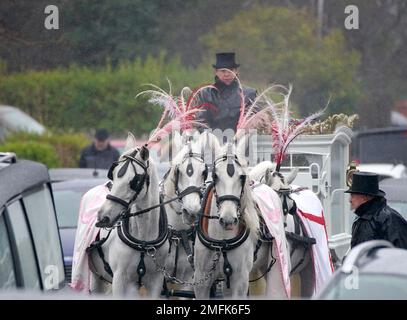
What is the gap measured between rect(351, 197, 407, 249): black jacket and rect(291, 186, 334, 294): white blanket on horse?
143 cm

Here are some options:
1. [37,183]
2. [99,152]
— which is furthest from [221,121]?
[99,152]

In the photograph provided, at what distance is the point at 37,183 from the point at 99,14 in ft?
46.6

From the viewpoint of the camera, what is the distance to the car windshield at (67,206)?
1242cm

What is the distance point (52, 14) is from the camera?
947cm

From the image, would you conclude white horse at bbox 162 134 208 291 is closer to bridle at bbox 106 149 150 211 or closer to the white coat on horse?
bridle at bbox 106 149 150 211

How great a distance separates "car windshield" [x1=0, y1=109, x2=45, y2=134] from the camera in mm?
23661

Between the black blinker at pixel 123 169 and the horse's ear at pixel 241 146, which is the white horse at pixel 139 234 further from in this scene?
the horse's ear at pixel 241 146

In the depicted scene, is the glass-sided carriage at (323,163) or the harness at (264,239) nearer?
the harness at (264,239)

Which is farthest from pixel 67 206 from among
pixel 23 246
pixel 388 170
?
pixel 388 170

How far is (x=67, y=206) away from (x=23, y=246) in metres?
6.90

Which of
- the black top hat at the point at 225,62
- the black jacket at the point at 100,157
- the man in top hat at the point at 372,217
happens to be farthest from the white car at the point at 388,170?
the man in top hat at the point at 372,217

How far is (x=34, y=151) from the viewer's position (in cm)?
2239

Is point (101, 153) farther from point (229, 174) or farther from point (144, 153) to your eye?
point (229, 174)

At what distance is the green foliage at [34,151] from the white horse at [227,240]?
46.0 ft
